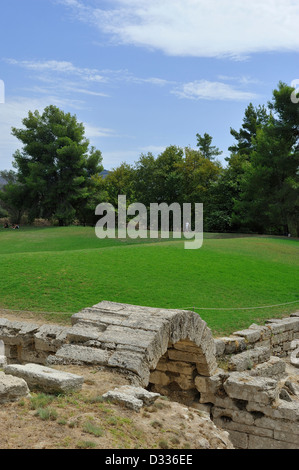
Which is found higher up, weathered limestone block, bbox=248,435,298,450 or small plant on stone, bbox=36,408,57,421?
small plant on stone, bbox=36,408,57,421

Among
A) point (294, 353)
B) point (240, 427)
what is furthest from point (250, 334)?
point (240, 427)

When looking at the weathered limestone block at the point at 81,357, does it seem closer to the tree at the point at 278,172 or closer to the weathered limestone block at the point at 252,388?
the weathered limestone block at the point at 252,388

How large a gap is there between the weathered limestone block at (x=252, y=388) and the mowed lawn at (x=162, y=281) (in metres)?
2.97

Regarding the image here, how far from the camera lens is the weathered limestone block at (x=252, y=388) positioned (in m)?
8.23

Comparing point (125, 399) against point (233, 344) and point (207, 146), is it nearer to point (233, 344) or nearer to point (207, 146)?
point (233, 344)

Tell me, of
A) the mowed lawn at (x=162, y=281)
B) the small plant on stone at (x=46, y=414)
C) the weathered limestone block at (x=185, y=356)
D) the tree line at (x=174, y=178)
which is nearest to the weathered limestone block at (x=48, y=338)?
the mowed lawn at (x=162, y=281)

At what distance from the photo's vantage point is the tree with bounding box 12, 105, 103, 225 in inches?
1556

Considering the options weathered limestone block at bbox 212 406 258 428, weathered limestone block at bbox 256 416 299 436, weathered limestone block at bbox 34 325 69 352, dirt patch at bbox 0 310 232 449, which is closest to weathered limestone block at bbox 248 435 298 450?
weathered limestone block at bbox 256 416 299 436

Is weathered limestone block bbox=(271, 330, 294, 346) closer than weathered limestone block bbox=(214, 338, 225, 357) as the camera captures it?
No

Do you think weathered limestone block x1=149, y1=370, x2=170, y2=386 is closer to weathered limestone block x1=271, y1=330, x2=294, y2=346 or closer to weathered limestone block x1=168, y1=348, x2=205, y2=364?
weathered limestone block x1=168, y1=348, x2=205, y2=364

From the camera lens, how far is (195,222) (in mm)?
42594

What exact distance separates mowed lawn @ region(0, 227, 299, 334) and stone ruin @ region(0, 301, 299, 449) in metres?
1.81
